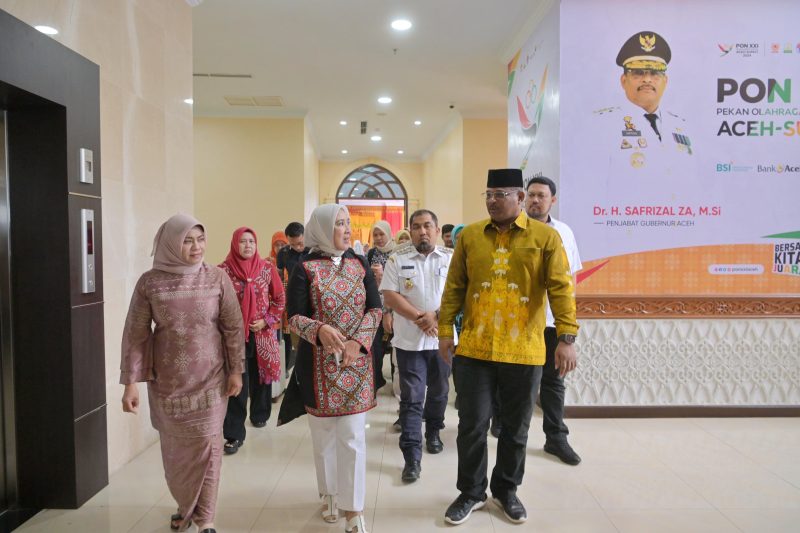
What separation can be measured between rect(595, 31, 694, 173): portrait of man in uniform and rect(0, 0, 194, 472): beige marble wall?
3.36 m

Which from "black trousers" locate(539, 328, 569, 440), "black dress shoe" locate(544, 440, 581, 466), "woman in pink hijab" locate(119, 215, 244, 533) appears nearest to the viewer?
"woman in pink hijab" locate(119, 215, 244, 533)

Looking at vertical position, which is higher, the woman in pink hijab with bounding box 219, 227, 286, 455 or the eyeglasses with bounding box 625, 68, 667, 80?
the eyeglasses with bounding box 625, 68, 667, 80

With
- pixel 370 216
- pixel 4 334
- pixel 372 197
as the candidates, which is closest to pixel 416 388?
pixel 4 334

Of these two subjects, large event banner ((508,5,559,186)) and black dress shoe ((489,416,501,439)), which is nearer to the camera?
black dress shoe ((489,416,501,439))

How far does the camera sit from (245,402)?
11.6ft

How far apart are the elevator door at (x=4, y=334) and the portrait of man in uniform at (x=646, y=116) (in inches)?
154

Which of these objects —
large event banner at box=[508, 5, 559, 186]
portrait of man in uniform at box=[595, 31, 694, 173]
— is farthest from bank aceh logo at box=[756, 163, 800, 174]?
large event banner at box=[508, 5, 559, 186]

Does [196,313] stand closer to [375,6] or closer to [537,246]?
[537,246]

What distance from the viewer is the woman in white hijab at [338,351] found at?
2.29 m

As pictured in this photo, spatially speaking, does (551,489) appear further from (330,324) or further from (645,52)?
(645,52)

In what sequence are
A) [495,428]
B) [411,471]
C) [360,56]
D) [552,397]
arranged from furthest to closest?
[360,56]
[495,428]
[552,397]
[411,471]

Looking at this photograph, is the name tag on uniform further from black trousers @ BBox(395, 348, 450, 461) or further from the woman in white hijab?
the woman in white hijab

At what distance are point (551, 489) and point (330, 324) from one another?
1588mm

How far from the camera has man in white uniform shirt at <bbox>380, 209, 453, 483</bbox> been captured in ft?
10.1
